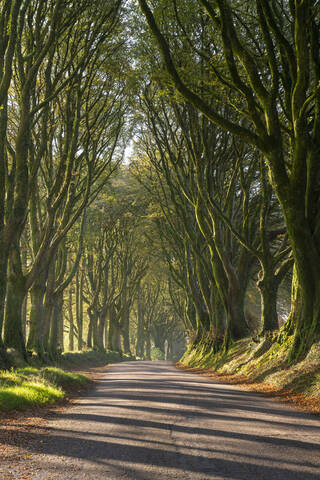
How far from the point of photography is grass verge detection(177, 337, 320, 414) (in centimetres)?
817

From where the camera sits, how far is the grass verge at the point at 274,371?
817 cm

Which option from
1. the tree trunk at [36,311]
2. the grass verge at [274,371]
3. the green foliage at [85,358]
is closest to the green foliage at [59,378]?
the tree trunk at [36,311]

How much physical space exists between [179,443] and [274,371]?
6869 millimetres

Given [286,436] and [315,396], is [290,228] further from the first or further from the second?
[286,436]

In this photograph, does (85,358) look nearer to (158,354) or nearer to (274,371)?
(274,371)

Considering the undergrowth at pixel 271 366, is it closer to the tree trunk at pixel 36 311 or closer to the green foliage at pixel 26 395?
the green foliage at pixel 26 395

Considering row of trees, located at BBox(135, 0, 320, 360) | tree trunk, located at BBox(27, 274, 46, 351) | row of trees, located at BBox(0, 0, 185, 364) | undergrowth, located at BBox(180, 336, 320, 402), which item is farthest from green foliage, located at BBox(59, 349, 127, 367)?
undergrowth, located at BBox(180, 336, 320, 402)

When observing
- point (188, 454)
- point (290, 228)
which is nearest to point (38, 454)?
point (188, 454)

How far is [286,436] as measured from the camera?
492 centimetres

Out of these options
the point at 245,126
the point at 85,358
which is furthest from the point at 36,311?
the point at 85,358

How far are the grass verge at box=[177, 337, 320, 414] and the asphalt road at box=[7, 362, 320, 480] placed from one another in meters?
0.84

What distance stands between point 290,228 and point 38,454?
281 inches

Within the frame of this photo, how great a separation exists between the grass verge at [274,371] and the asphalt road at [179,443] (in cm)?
84

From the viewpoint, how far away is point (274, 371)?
10867 millimetres
